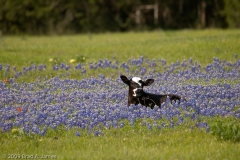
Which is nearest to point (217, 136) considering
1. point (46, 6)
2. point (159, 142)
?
point (159, 142)

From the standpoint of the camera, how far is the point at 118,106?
39.0ft

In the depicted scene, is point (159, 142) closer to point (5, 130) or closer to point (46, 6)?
point (5, 130)

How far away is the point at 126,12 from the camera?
143ft

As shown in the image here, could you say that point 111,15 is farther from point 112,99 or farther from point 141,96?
point 141,96

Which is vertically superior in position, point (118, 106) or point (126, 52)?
point (126, 52)

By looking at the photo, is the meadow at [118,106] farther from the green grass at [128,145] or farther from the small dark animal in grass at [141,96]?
the small dark animal in grass at [141,96]

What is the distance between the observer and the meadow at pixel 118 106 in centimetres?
932

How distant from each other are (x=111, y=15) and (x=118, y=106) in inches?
1255

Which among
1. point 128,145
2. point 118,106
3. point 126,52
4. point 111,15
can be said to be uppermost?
point 111,15

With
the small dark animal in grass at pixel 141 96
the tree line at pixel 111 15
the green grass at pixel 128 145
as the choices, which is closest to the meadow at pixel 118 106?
the green grass at pixel 128 145

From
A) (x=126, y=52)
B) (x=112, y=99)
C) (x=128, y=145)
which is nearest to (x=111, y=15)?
(x=126, y=52)

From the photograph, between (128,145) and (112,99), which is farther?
(112,99)

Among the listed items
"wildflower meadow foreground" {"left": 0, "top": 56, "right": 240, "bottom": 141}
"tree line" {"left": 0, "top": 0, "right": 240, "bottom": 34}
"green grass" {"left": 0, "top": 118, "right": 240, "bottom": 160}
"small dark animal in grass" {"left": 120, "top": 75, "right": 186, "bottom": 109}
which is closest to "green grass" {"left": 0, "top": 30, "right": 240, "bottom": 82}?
"wildflower meadow foreground" {"left": 0, "top": 56, "right": 240, "bottom": 141}

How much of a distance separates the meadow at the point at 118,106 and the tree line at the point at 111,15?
66.1 ft
